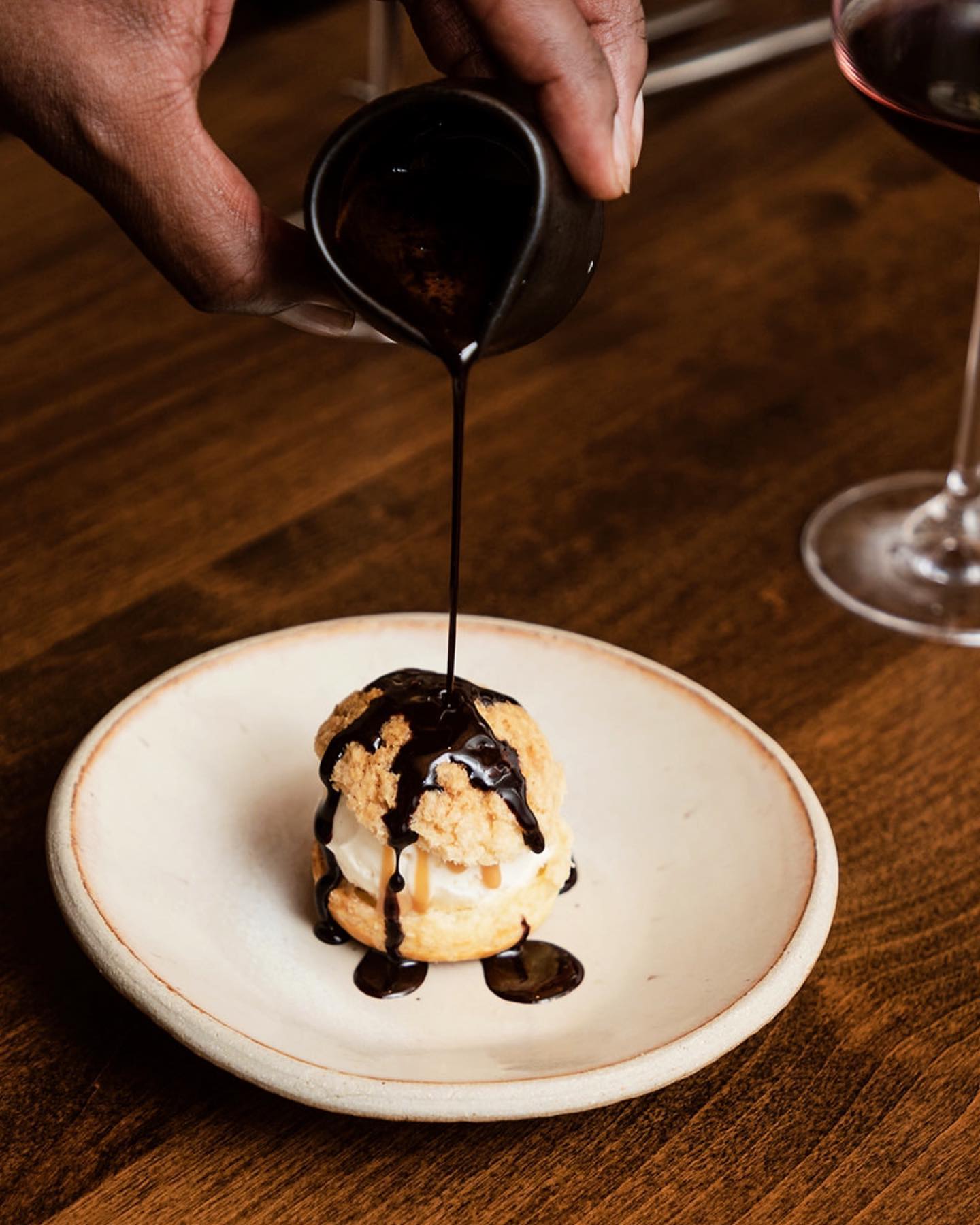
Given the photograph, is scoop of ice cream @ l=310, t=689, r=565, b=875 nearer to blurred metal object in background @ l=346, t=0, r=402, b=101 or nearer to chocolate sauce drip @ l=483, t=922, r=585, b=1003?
chocolate sauce drip @ l=483, t=922, r=585, b=1003

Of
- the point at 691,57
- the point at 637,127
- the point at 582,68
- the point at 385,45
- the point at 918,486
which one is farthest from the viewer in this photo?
the point at 691,57

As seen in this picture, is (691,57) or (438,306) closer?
(438,306)

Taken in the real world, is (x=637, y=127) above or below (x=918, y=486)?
above

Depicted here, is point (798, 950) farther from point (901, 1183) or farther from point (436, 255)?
point (436, 255)

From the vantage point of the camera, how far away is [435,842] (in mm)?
1105

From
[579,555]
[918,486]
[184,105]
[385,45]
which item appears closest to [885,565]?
[918,486]

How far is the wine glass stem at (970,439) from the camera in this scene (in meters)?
1.62

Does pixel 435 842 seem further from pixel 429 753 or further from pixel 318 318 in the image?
pixel 318 318

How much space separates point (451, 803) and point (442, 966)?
0.40 ft

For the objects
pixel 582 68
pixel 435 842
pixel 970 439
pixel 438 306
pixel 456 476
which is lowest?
pixel 970 439

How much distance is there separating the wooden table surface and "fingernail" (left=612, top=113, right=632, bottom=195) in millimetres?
551

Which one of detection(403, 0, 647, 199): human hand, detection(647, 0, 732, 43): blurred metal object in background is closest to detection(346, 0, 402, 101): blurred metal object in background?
detection(647, 0, 732, 43): blurred metal object in background

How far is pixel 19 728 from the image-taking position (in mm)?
1353

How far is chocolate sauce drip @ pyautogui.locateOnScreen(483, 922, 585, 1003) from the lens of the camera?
1.11m
